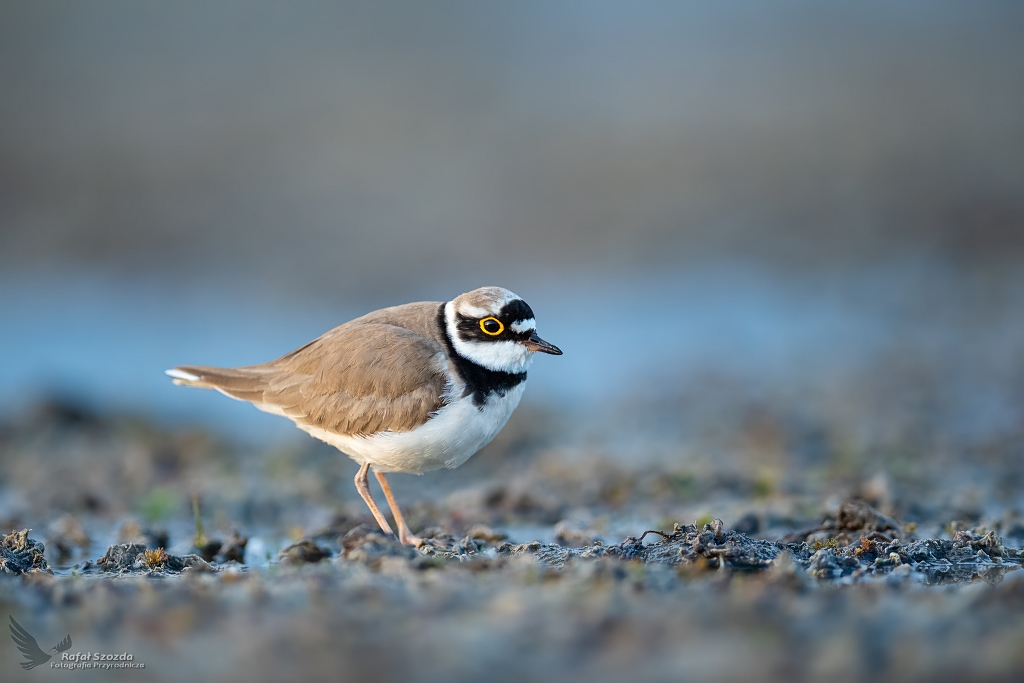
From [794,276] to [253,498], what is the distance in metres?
13.2

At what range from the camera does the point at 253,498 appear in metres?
8.77

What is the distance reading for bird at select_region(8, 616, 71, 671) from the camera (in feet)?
13.3

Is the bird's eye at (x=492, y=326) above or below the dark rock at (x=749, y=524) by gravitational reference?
above

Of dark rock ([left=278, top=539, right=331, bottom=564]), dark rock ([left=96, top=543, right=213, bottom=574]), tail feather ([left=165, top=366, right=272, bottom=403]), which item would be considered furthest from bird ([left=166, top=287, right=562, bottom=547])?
dark rock ([left=96, top=543, right=213, bottom=574])

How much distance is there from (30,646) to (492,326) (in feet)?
10.7

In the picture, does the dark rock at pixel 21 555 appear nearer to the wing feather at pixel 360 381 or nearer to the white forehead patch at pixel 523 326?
the wing feather at pixel 360 381

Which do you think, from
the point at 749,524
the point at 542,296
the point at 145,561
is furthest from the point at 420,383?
the point at 542,296

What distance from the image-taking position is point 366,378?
250 inches

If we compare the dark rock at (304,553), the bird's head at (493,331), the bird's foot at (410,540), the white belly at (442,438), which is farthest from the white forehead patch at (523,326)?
the dark rock at (304,553)

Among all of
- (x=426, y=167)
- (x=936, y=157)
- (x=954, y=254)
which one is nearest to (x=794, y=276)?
(x=954, y=254)

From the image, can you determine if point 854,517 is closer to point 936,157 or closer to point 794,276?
point 794,276

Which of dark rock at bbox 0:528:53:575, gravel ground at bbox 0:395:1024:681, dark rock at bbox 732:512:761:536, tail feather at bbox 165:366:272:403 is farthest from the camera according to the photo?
dark rock at bbox 732:512:761:536

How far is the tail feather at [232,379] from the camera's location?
701 cm

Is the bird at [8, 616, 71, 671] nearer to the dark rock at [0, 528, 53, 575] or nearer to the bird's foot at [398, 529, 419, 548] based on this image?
the dark rock at [0, 528, 53, 575]
